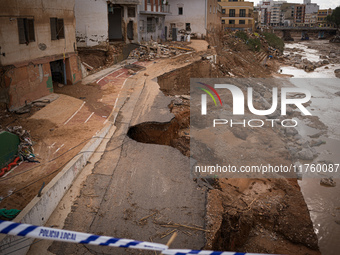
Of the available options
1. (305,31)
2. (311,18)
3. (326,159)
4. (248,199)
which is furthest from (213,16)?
(311,18)

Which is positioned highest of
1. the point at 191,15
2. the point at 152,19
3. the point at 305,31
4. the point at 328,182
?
the point at 305,31

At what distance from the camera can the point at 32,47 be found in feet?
47.8

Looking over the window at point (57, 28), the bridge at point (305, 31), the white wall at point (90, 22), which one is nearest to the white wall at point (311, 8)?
the bridge at point (305, 31)

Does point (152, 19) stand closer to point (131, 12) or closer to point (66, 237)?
point (131, 12)

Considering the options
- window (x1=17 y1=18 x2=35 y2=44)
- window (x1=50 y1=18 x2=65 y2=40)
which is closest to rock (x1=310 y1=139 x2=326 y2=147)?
window (x1=50 y1=18 x2=65 y2=40)

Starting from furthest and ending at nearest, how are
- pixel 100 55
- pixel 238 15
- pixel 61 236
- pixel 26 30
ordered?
pixel 238 15, pixel 100 55, pixel 26 30, pixel 61 236

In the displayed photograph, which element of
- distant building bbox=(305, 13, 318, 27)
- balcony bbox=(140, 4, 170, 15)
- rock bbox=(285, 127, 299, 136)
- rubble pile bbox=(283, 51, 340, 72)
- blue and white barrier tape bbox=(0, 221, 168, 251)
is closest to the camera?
blue and white barrier tape bbox=(0, 221, 168, 251)

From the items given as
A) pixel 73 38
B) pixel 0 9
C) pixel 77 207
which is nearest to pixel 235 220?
pixel 77 207

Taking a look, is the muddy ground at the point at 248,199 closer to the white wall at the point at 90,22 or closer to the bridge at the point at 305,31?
the white wall at the point at 90,22

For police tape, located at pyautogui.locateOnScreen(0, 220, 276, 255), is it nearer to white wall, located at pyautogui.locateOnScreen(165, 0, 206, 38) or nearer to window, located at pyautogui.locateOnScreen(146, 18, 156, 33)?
window, located at pyautogui.locateOnScreen(146, 18, 156, 33)

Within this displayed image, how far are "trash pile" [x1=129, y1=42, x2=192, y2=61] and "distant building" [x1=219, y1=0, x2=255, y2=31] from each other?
3978cm

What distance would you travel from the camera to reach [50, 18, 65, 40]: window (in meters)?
16.3

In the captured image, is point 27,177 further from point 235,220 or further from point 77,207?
point 235,220

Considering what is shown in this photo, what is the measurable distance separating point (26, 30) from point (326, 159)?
1659 centimetres
